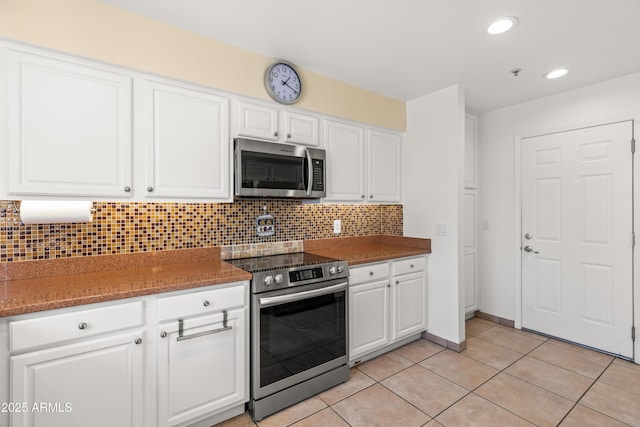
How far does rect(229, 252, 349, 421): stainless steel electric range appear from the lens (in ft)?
6.20

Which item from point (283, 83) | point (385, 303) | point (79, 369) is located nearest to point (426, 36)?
point (283, 83)

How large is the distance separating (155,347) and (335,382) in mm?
1288

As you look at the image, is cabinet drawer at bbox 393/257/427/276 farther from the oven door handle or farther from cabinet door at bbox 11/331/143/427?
cabinet door at bbox 11/331/143/427

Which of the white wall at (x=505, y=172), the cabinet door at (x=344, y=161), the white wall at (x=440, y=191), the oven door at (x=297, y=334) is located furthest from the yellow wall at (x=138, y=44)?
the white wall at (x=505, y=172)

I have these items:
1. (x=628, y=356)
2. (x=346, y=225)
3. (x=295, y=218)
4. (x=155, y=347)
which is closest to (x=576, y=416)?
(x=628, y=356)

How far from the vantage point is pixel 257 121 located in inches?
90.0

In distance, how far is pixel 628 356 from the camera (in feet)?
8.63

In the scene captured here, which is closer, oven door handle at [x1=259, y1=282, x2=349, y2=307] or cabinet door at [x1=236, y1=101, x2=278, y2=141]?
oven door handle at [x1=259, y1=282, x2=349, y2=307]

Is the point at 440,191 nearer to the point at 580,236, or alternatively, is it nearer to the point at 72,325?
the point at 580,236

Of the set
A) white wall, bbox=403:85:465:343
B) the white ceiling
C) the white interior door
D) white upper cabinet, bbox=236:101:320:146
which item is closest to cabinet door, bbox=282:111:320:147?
white upper cabinet, bbox=236:101:320:146

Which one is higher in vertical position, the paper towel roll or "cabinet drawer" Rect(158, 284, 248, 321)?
the paper towel roll

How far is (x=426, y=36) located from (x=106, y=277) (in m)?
2.53

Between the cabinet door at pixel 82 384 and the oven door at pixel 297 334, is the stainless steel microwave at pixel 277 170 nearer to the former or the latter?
the oven door at pixel 297 334

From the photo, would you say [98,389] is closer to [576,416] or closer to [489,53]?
[576,416]
